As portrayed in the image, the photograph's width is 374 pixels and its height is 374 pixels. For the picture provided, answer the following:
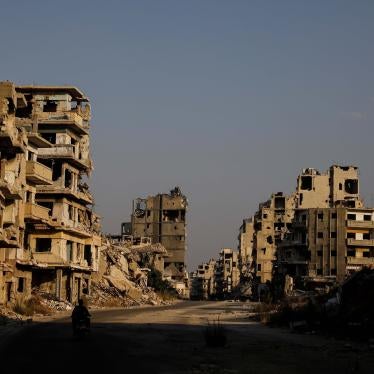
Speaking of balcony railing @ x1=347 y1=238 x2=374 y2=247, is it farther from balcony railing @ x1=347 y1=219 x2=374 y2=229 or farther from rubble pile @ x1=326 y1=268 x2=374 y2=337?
rubble pile @ x1=326 y1=268 x2=374 y2=337

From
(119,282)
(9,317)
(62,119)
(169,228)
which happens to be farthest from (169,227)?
(9,317)

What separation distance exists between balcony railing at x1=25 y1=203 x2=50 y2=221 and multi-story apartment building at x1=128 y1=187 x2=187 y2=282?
3335 inches

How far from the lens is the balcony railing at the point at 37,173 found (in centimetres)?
5512

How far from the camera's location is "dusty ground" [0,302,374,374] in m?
18.4

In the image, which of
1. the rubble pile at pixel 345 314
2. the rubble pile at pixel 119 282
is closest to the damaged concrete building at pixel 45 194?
the rubble pile at pixel 119 282

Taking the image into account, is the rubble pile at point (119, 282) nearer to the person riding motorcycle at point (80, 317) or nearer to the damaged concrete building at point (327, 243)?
the damaged concrete building at point (327, 243)

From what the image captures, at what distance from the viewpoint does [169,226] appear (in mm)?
143625

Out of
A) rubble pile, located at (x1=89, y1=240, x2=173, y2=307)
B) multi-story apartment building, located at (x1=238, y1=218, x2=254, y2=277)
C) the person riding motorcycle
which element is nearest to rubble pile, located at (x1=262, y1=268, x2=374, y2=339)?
the person riding motorcycle

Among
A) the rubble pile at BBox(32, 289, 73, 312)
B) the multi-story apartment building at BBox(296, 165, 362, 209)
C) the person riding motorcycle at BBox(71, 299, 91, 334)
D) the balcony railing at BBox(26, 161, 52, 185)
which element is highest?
the multi-story apartment building at BBox(296, 165, 362, 209)

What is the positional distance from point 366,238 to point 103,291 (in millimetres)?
42914

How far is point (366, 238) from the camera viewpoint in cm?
10025

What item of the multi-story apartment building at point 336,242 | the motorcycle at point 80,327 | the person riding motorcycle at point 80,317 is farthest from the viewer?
the multi-story apartment building at point 336,242

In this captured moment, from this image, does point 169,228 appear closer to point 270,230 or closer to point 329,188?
point 270,230

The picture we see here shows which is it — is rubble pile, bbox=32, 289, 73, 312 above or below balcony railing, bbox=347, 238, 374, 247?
below
